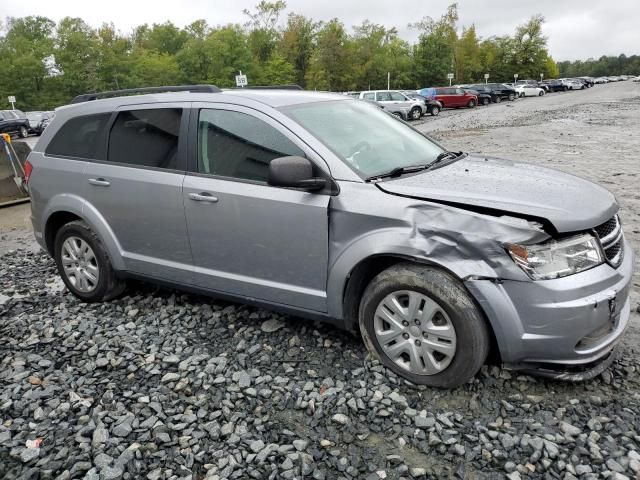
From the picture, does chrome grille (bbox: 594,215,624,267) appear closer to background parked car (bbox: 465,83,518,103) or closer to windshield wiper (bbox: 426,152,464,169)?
windshield wiper (bbox: 426,152,464,169)

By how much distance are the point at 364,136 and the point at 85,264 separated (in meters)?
2.67

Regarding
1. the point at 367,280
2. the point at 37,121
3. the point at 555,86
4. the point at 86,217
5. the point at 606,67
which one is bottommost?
the point at 37,121

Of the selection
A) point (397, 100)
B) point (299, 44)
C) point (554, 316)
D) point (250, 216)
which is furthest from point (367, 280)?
point (299, 44)

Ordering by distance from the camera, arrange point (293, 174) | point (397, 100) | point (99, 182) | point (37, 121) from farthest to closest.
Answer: point (37, 121) < point (397, 100) < point (99, 182) < point (293, 174)

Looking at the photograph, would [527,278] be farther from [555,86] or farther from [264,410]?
[555,86]

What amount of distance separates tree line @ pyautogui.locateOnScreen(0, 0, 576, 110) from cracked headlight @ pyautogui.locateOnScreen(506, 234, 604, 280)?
55.7m

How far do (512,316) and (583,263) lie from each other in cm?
48

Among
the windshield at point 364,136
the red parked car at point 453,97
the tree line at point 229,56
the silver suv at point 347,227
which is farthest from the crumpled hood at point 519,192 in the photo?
the tree line at point 229,56

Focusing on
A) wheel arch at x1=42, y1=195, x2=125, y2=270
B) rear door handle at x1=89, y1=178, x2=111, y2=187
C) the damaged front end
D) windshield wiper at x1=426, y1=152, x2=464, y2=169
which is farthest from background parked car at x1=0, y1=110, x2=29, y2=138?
the damaged front end

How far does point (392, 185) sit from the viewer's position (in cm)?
317

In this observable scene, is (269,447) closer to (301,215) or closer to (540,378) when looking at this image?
(301,215)

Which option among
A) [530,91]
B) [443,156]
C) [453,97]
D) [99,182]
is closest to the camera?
[443,156]

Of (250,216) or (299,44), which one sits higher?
(299,44)

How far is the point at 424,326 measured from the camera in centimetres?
304
